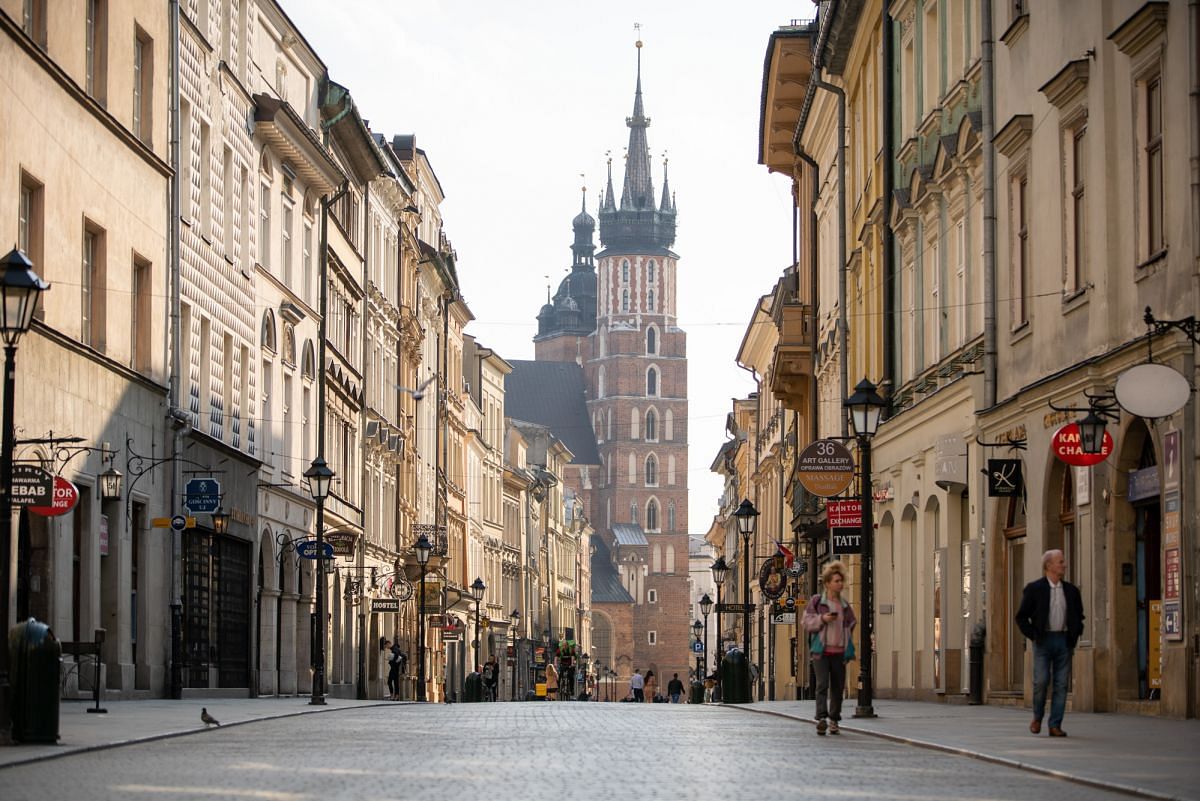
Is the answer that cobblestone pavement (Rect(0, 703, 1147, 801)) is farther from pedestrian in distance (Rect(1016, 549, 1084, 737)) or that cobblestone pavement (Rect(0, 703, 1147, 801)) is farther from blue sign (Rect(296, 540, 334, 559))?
blue sign (Rect(296, 540, 334, 559))

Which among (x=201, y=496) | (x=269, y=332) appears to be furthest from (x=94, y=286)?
(x=269, y=332)

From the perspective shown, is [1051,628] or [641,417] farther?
[641,417]

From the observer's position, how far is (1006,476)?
84.5 ft

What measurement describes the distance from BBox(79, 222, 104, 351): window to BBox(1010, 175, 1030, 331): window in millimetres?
12429

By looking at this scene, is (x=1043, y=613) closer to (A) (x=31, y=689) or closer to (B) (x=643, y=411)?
(A) (x=31, y=689)

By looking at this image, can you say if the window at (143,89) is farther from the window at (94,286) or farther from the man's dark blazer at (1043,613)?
the man's dark blazer at (1043,613)

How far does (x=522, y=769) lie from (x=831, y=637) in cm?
691

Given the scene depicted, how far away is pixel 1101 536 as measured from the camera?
2244cm

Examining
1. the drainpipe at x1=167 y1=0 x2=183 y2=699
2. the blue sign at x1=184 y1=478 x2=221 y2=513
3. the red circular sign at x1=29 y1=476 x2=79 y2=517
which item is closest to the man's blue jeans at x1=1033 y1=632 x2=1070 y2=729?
the red circular sign at x1=29 y1=476 x2=79 y2=517

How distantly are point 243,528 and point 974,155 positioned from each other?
665 inches

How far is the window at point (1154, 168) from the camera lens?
2062 cm

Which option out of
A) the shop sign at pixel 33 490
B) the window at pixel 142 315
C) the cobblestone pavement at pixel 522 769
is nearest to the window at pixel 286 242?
the window at pixel 142 315

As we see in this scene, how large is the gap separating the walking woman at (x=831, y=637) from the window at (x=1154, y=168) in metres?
4.43

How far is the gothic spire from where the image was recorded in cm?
19538
